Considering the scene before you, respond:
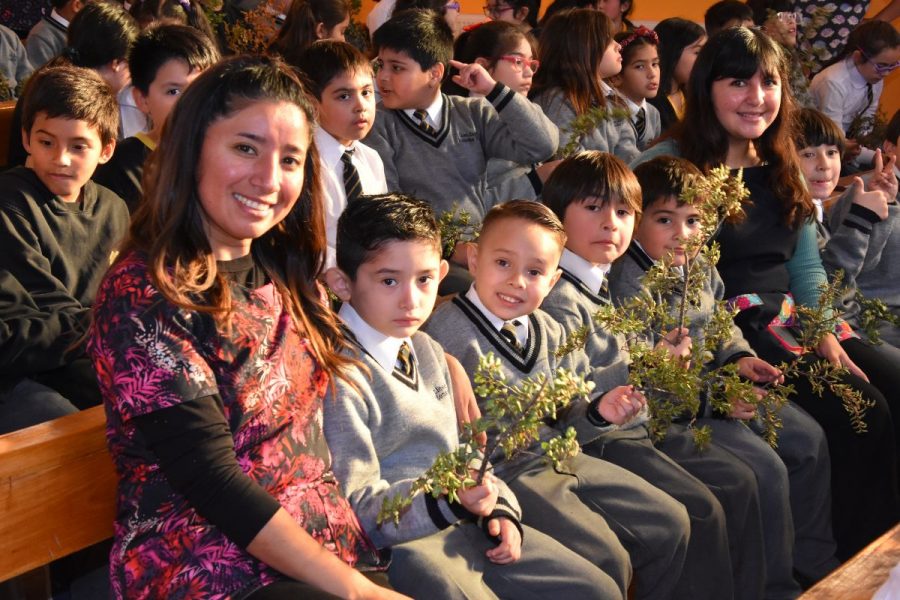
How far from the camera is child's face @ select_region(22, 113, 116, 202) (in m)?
2.62

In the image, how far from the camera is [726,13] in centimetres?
596

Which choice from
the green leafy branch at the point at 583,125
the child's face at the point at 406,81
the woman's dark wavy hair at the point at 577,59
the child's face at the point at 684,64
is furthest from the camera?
the child's face at the point at 684,64

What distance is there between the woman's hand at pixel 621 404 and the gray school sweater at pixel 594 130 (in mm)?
1854

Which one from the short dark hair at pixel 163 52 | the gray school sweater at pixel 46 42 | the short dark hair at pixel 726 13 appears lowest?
the gray school sweater at pixel 46 42

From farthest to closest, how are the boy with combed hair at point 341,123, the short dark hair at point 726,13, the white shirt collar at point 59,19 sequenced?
the short dark hair at point 726,13
the white shirt collar at point 59,19
the boy with combed hair at point 341,123

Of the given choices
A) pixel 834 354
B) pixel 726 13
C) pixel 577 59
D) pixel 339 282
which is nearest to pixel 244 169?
pixel 339 282

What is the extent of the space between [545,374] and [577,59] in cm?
Result: 219

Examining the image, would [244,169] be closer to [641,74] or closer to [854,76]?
[641,74]

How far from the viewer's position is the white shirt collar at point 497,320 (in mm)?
2475

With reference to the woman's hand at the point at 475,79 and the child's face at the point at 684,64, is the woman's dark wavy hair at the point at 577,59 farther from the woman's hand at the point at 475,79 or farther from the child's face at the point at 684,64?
the child's face at the point at 684,64

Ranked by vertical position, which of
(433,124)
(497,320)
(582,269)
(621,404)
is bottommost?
(621,404)

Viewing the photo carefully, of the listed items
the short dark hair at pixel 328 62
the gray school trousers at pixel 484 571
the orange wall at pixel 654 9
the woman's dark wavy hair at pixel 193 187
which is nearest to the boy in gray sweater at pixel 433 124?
the short dark hair at pixel 328 62

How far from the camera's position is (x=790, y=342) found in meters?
3.33

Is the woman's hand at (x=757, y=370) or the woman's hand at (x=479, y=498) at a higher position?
the woman's hand at (x=757, y=370)
